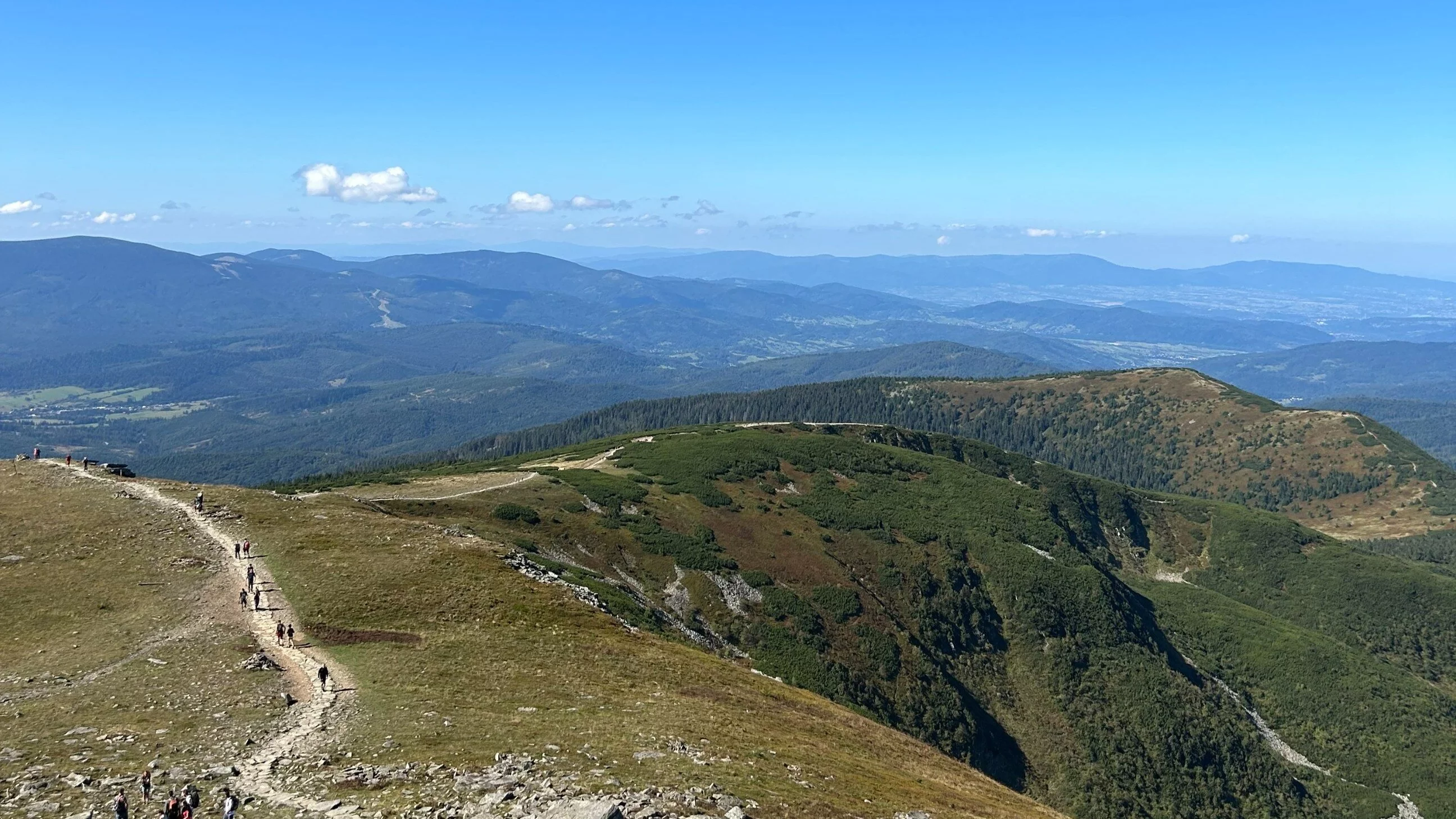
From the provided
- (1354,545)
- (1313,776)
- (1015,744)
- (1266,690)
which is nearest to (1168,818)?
(1015,744)

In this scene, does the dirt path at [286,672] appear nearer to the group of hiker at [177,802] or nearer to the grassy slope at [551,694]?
the group of hiker at [177,802]

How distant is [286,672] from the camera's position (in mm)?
39906

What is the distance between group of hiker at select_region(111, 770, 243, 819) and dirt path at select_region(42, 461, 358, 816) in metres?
1.26

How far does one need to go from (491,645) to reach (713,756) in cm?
1839

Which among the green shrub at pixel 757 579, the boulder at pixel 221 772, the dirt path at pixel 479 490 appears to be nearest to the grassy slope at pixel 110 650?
the boulder at pixel 221 772

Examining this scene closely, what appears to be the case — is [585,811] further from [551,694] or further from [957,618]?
[957,618]

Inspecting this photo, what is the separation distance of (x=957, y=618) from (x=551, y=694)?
83.2 m

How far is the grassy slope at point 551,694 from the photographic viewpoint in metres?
33.0

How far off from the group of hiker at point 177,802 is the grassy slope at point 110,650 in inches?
16.7

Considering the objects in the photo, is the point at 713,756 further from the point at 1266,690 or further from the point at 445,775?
the point at 1266,690

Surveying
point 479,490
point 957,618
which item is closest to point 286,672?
point 479,490

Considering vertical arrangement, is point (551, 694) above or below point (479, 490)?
above

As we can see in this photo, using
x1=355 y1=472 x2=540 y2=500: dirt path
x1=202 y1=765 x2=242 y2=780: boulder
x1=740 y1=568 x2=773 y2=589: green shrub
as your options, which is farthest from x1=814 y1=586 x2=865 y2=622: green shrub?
x1=202 y1=765 x2=242 y2=780: boulder

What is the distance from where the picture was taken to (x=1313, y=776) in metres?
102
